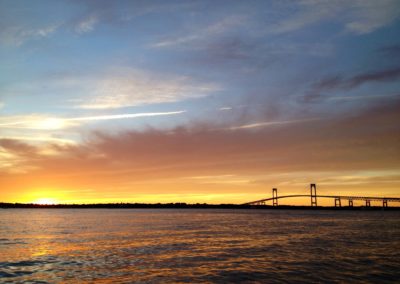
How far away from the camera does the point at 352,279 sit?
2442 centimetres

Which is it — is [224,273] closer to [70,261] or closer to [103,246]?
[70,261]

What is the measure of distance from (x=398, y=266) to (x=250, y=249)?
14400mm

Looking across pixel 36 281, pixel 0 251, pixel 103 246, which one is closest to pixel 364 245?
pixel 103 246

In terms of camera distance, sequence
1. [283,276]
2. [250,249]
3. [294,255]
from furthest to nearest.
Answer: [250,249]
[294,255]
[283,276]

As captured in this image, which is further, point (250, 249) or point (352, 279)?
point (250, 249)

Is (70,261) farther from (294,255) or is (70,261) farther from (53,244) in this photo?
(294,255)

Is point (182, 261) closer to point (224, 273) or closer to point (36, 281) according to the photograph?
point (224, 273)

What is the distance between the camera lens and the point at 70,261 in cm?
3134

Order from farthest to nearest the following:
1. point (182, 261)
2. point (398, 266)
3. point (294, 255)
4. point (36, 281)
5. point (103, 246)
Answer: point (103, 246) → point (294, 255) → point (182, 261) → point (398, 266) → point (36, 281)

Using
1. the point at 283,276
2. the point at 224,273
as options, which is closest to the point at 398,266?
the point at 283,276

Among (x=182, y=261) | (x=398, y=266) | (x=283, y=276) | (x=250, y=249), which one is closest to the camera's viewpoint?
(x=283, y=276)

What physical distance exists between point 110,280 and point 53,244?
2365cm

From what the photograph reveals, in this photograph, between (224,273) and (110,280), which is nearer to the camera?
(110,280)

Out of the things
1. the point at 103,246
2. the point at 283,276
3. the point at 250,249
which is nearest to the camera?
the point at 283,276
